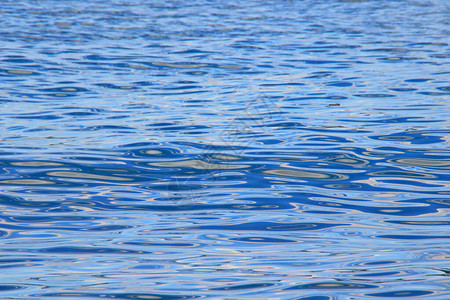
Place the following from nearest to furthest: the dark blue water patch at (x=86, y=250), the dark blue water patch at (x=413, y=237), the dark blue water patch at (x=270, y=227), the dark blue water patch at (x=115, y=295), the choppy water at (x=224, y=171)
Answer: the dark blue water patch at (x=115, y=295) < the choppy water at (x=224, y=171) < the dark blue water patch at (x=86, y=250) < the dark blue water patch at (x=413, y=237) < the dark blue water patch at (x=270, y=227)

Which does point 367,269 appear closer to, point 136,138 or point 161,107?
point 136,138

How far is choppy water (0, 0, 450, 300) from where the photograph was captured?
3561 mm

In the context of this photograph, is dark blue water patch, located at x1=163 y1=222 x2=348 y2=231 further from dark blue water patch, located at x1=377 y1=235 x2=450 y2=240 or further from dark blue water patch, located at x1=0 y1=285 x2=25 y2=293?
dark blue water patch, located at x1=0 y1=285 x2=25 y2=293

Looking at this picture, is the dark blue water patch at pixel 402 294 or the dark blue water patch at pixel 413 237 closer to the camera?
the dark blue water patch at pixel 402 294

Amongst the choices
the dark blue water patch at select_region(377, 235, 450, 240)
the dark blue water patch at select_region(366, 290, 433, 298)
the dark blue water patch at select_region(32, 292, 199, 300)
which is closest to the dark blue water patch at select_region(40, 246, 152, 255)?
the dark blue water patch at select_region(32, 292, 199, 300)

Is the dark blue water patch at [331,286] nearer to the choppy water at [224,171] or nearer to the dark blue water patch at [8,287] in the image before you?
the choppy water at [224,171]

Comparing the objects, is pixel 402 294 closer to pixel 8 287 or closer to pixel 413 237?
pixel 413 237

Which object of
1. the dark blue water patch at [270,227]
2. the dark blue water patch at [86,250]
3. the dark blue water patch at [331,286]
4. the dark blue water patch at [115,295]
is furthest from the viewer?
the dark blue water patch at [270,227]

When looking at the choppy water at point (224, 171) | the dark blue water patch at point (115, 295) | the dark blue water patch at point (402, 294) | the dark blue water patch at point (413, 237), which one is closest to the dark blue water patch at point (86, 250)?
the choppy water at point (224, 171)

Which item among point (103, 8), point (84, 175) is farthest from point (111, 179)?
point (103, 8)

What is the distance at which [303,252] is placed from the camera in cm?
397

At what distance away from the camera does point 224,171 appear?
600 cm

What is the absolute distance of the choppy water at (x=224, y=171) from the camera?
3.56 meters

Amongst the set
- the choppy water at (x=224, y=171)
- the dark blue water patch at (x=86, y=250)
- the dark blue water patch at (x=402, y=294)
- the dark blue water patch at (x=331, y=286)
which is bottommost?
the choppy water at (x=224, y=171)
